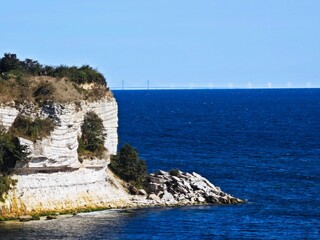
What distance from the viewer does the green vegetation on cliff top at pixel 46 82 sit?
79.4 m

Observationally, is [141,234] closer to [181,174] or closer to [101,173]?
[101,173]

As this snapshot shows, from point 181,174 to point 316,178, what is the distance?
17514mm

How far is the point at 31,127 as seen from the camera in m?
77.4

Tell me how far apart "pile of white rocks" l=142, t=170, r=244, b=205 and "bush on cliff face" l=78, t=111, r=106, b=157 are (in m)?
5.79

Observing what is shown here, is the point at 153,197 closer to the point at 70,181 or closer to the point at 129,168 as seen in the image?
the point at 129,168

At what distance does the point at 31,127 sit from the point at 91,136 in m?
9.16

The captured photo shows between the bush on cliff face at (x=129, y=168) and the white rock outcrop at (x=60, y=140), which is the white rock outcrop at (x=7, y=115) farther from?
the bush on cliff face at (x=129, y=168)

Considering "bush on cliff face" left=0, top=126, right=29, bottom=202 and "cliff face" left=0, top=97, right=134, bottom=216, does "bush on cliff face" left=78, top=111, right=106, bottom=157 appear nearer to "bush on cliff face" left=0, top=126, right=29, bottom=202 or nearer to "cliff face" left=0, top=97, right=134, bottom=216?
"cliff face" left=0, top=97, right=134, bottom=216

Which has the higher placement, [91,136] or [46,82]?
[46,82]

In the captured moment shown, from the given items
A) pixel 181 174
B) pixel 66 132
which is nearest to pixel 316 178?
pixel 181 174

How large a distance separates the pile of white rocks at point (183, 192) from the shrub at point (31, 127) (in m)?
12.3

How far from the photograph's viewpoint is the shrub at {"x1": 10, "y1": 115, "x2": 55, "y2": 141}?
77.0 metres

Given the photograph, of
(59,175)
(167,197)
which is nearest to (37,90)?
(59,175)

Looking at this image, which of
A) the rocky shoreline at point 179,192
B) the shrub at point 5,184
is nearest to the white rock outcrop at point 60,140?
the shrub at point 5,184
